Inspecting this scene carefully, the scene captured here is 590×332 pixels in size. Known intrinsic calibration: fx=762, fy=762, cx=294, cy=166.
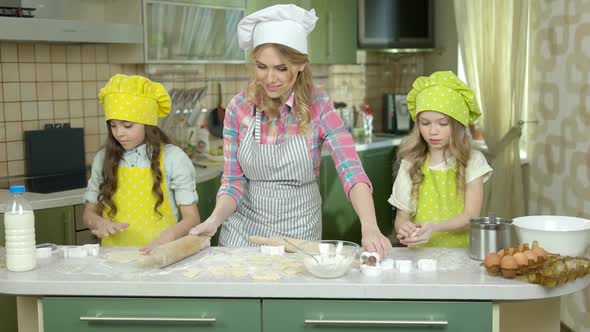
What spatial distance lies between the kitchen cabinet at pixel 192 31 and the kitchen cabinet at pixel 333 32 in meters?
0.64

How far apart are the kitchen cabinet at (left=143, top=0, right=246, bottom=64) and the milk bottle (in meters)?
2.04

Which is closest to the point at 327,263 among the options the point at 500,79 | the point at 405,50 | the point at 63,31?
the point at 63,31

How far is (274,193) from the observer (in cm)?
249

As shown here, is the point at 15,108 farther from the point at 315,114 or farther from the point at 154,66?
the point at 315,114

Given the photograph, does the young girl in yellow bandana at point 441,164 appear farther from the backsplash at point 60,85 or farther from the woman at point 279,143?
the backsplash at point 60,85

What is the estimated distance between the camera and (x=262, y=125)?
2.45m

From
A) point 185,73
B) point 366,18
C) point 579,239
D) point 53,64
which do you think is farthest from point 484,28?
point 579,239

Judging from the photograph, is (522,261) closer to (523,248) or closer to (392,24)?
(523,248)

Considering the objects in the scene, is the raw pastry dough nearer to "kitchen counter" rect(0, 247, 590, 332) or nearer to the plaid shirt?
"kitchen counter" rect(0, 247, 590, 332)

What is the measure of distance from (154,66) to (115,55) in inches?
8.6

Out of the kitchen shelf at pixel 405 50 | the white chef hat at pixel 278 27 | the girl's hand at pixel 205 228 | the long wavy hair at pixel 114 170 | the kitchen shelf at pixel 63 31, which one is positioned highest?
the kitchen shelf at pixel 405 50

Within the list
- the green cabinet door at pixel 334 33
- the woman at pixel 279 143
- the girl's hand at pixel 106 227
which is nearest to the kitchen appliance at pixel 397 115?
the green cabinet door at pixel 334 33

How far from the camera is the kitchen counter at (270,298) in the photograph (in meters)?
1.77

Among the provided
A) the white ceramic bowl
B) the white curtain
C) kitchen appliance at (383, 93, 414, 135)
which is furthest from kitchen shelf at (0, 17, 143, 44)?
kitchen appliance at (383, 93, 414, 135)
